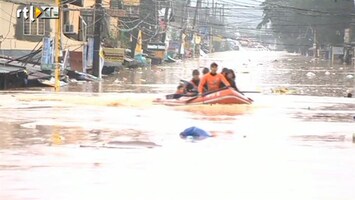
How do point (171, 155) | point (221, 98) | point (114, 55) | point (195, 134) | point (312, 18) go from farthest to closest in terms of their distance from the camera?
point (312, 18) < point (114, 55) < point (221, 98) < point (195, 134) < point (171, 155)

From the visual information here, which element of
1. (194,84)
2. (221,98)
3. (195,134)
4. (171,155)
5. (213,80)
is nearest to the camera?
(171,155)

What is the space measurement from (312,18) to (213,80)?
305 ft

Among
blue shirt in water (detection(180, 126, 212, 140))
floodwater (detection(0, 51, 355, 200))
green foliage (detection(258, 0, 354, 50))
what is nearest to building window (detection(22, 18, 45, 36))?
floodwater (detection(0, 51, 355, 200))

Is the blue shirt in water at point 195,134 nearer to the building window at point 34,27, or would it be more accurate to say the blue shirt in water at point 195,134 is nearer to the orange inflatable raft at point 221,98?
the orange inflatable raft at point 221,98

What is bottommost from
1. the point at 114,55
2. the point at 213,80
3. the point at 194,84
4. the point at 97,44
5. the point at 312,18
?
the point at 114,55

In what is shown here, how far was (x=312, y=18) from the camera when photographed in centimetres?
11288

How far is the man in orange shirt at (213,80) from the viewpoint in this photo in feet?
74.5

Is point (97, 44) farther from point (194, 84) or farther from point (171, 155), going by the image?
point (171, 155)

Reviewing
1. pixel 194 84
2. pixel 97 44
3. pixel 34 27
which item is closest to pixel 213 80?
pixel 194 84

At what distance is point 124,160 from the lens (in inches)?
426

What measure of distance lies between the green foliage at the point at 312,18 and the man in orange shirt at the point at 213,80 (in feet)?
197

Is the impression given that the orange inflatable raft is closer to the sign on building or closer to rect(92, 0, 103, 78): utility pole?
rect(92, 0, 103, 78): utility pole

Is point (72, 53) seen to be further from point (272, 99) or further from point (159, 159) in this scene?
point (159, 159)

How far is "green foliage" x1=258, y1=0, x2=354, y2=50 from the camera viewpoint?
97062mm
